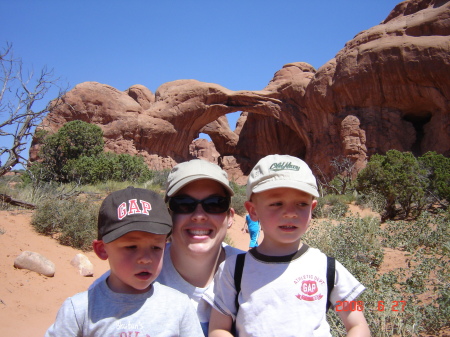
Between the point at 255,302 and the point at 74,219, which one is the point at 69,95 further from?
the point at 255,302

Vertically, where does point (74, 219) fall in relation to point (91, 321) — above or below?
above

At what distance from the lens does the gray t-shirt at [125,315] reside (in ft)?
4.87

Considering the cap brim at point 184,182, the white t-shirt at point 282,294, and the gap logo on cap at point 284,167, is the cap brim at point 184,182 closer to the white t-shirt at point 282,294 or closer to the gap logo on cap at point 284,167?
the gap logo on cap at point 284,167

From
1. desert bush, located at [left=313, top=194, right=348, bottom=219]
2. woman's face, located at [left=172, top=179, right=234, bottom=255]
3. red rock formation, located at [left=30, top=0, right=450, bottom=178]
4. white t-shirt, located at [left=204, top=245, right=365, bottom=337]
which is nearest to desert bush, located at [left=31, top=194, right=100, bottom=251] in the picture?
woman's face, located at [left=172, top=179, right=234, bottom=255]

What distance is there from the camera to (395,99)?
795 inches

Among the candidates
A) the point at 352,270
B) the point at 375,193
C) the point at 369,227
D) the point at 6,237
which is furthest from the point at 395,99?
the point at 6,237

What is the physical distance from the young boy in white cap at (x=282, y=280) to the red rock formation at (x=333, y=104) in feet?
63.6

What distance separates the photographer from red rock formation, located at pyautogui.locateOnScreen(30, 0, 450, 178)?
61.9ft

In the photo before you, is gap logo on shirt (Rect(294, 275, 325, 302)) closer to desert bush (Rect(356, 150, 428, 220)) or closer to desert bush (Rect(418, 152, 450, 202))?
desert bush (Rect(356, 150, 428, 220))

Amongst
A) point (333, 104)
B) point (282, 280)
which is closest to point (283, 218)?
point (282, 280)

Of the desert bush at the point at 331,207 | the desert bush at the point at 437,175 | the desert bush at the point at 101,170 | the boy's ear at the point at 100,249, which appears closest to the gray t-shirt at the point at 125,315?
the boy's ear at the point at 100,249

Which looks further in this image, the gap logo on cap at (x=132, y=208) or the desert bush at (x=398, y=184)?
the desert bush at (x=398, y=184)

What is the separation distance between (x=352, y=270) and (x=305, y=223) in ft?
10.1

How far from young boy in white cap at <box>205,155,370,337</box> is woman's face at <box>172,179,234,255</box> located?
20 centimetres
